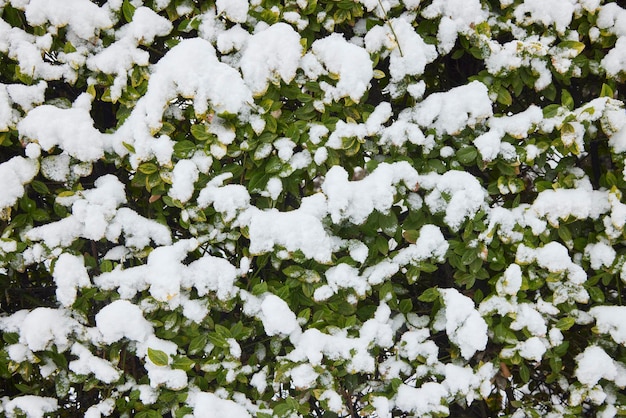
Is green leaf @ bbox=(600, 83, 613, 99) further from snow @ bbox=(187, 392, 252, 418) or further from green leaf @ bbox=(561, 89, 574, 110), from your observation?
snow @ bbox=(187, 392, 252, 418)

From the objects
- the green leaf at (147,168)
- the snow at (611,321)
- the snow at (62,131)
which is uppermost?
the snow at (62,131)

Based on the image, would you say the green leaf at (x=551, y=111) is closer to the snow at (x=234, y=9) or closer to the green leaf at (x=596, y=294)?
the green leaf at (x=596, y=294)

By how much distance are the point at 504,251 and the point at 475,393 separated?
20.8 inches

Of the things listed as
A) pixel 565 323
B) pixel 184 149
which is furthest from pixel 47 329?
pixel 565 323

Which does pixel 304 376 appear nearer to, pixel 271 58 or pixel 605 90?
pixel 271 58

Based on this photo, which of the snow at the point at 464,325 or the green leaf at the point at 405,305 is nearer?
the snow at the point at 464,325

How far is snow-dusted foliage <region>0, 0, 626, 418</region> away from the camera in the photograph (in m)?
1.81

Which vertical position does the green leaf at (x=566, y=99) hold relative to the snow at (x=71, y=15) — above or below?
below

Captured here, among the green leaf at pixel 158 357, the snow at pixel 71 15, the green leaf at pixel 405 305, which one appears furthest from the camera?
the green leaf at pixel 405 305

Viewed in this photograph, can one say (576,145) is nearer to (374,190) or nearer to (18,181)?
(374,190)

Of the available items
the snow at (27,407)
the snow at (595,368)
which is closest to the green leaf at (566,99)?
the snow at (595,368)

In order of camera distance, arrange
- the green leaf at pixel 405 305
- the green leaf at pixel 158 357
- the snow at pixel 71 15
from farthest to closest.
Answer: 1. the green leaf at pixel 405 305
2. the snow at pixel 71 15
3. the green leaf at pixel 158 357

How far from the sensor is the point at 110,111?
2.18m

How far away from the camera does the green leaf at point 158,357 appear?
175cm
